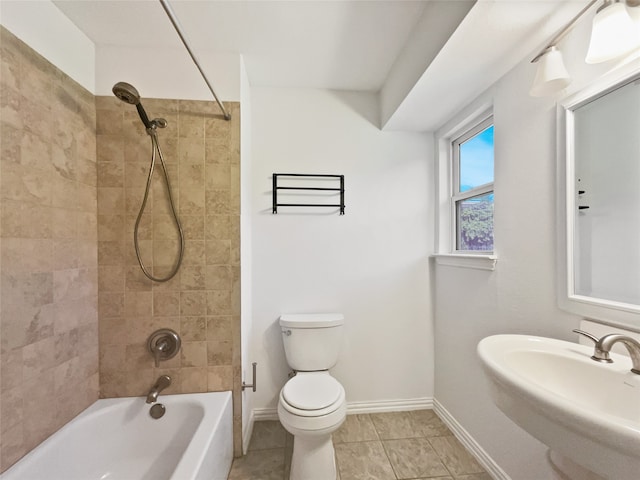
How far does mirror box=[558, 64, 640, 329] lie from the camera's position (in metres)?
0.88

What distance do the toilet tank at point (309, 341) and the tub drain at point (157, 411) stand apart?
0.73 m

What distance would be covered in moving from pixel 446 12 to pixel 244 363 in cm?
205

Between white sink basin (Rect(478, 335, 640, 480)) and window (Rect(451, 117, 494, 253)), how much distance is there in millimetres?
761

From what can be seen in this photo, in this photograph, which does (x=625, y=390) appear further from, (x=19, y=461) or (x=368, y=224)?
(x=19, y=461)

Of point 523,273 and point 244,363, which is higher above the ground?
point 523,273

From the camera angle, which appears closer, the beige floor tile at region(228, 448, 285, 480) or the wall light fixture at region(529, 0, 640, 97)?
the wall light fixture at region(529, 0, 640, 97)

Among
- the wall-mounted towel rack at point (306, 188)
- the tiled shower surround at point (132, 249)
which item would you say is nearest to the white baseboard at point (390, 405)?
the tiled shower surround at point (132, 249)

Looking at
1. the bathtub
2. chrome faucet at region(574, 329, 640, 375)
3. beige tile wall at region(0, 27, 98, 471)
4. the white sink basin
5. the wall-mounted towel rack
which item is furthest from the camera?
the wall-mounted towel rack

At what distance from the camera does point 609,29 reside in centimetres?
78

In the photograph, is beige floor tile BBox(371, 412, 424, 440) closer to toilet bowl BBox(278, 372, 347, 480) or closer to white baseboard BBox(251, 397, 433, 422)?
white baseboard BBox(251, 397, 433, 422)

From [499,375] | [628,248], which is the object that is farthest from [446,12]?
[499,375]

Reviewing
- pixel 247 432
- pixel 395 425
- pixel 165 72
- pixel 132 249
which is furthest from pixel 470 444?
pixel 165 72

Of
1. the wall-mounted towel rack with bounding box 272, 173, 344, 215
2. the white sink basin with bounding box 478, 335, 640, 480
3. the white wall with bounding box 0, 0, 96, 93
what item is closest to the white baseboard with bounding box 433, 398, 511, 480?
the white sink basin with bounding box 478, 335, 640, 480

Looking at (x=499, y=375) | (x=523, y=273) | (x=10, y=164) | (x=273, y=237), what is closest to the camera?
(x=499, y=375)
